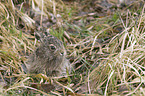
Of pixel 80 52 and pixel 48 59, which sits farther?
pixel 80 52

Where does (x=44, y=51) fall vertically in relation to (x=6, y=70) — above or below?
above

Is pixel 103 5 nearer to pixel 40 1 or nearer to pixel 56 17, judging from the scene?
pixel 56 17

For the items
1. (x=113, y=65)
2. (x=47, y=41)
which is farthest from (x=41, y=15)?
(x=113, y=65)
